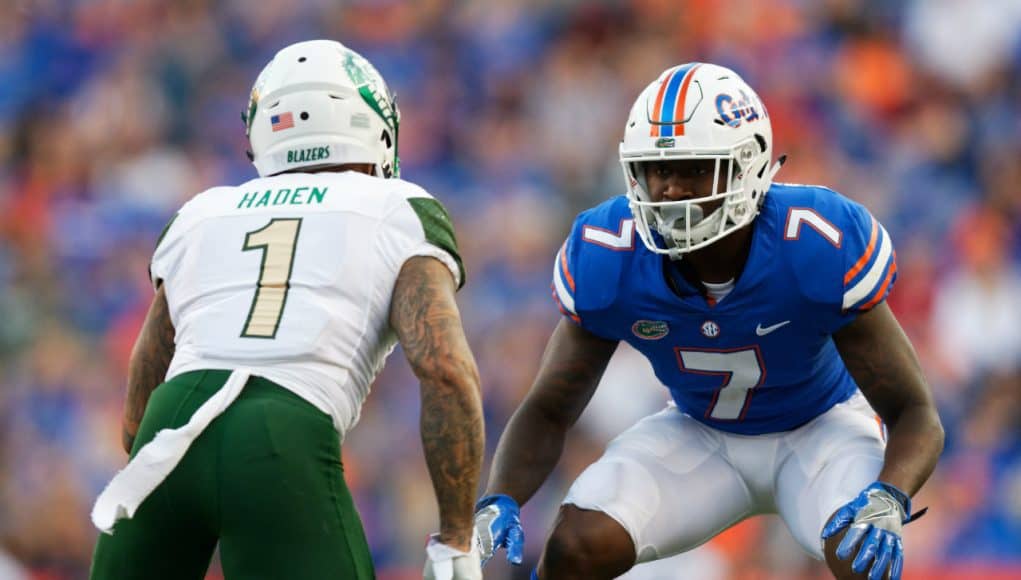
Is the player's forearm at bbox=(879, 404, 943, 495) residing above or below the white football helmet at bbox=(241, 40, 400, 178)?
below

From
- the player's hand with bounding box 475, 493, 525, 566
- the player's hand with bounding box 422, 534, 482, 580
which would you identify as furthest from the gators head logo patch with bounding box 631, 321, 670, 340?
the player's hand with bounding box 422, 534, 482, 580

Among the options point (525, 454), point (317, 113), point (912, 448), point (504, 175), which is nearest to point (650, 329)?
point (525, 454)

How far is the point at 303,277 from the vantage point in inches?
146

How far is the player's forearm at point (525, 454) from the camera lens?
4555 millimetres

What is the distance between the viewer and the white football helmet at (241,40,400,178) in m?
4.05

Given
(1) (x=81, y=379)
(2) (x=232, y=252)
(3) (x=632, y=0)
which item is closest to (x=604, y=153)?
(3) (x=632, y=0)

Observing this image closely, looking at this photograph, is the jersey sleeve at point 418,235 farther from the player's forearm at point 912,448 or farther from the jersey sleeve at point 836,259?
the player's forearm at point 912,448

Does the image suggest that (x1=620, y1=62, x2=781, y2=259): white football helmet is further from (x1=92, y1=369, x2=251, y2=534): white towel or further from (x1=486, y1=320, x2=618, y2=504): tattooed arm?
(x1=92, y1=369, x2=251, y2=534): white towel

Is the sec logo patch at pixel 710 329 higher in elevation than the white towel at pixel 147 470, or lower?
lower

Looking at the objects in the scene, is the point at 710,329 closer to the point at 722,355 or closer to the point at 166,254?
the point at 722,355

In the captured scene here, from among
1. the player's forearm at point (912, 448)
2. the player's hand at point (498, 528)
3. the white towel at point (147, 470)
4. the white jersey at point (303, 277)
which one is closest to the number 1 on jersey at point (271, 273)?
the white jersey at point (303, 277)

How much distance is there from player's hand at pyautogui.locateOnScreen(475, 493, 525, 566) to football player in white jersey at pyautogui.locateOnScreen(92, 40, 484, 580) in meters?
0.59

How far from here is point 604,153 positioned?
376 inches

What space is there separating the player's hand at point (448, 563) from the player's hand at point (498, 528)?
56cm
